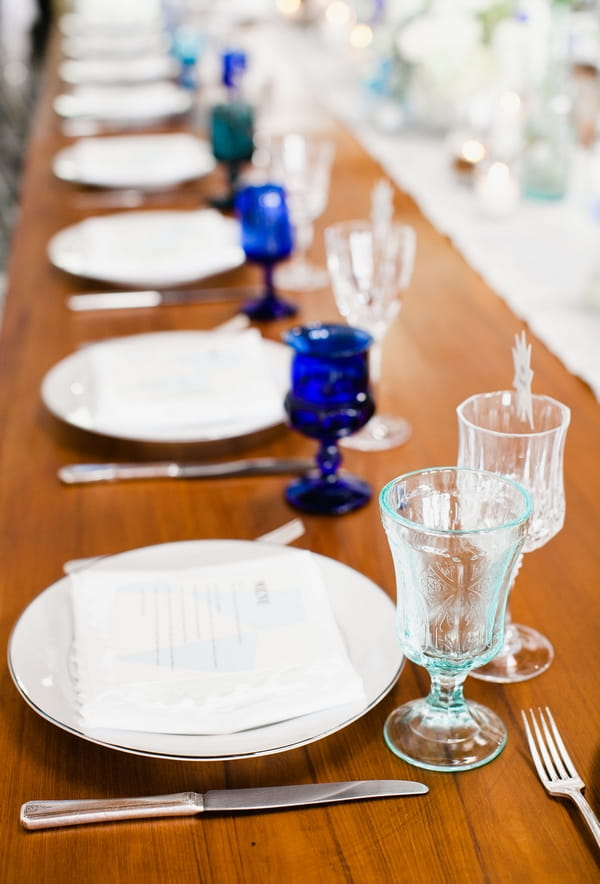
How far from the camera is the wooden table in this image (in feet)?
2.11

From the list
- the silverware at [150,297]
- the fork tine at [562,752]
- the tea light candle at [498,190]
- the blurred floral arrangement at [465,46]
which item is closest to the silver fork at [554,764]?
the fork tine at [562,752]

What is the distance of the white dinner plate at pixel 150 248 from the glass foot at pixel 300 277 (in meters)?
0.07

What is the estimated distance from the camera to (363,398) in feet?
3.32

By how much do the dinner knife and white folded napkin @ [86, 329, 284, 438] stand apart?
498 millimetres

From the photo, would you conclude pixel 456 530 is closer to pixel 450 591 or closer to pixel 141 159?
pixel 450 591

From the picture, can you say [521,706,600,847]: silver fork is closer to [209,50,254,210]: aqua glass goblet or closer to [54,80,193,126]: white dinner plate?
[209,50,254,210]: aqua glass goblet

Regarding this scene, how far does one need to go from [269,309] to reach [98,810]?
94 cm

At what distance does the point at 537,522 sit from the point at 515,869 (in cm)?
27

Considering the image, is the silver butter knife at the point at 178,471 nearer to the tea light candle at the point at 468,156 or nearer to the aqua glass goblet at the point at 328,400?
the aqua glass goblet at the point at 328,400

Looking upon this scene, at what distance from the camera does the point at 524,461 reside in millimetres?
810

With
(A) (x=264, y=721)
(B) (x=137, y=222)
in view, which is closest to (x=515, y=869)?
(A) (x=264, y=721)

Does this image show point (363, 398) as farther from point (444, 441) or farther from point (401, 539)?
point (401, 539)

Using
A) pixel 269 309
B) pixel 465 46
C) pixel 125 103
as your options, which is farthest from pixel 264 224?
pixel 125 103

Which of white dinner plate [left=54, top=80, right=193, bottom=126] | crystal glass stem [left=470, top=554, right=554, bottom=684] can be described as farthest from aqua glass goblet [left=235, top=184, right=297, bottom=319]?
white dinner plate [left=54, top=80, right=193, bottom=126]
